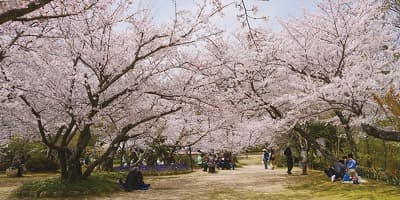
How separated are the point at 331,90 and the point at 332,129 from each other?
9.81m

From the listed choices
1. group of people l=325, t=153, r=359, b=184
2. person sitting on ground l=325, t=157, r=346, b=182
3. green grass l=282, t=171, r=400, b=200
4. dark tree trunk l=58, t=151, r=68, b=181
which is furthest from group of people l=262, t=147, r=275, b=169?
dark tree trunk l=58, t=151, r=68, b=181

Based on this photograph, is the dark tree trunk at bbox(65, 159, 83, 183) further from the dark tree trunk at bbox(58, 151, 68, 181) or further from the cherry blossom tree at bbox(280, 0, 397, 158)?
the cherry blossom tree at bbox(280, 0, 397, 158)

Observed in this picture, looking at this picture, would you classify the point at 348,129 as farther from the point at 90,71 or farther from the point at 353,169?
the point at 90,71

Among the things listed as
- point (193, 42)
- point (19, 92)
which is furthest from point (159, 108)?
point (19, 92)

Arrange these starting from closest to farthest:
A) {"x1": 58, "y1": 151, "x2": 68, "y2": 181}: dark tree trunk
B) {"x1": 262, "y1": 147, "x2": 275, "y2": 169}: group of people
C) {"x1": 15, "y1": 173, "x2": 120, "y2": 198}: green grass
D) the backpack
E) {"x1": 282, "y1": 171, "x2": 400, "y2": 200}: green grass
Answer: {"x1": 282, "y1": 171, "x2": 400, "y2": 200}: green grass → {"x1": 15, "y1": 173, "x2": 120, "y2": 198}: green grass → the backpack → {"x1": 58, "y1": 151, "x2": 68, "y2": 181}: dark tree trunk → {"x1": 262, "y1": 147, "x2": 275, "y2": 169}: group of people

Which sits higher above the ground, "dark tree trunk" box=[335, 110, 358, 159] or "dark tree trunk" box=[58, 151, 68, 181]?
"dark tree trunk" box=[335, 110, 358, 159]

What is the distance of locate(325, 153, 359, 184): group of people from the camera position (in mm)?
11609

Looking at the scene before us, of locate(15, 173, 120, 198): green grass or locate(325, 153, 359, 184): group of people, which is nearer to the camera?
locate(15, 173, 120, 198): green grass

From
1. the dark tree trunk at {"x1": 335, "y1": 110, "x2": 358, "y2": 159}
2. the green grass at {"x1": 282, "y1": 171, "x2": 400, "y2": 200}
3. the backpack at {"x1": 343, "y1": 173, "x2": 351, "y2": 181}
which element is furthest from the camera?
the dark tree trunk at {"x1": 335, "y1": 110, "x2": 358, "y2": 159}

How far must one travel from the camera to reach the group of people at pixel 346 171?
38.1 feet

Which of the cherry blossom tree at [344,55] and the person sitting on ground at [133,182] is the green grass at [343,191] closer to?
the cherry blossom tree at [344,55]

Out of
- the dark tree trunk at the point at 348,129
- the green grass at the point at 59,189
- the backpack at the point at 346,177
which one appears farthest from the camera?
the dark tree trunk at the point at 348,129

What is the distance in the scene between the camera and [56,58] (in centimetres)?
1127

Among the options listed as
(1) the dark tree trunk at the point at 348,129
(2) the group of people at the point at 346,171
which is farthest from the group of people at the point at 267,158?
(1) the dark tree trunk at the point at 348,129
